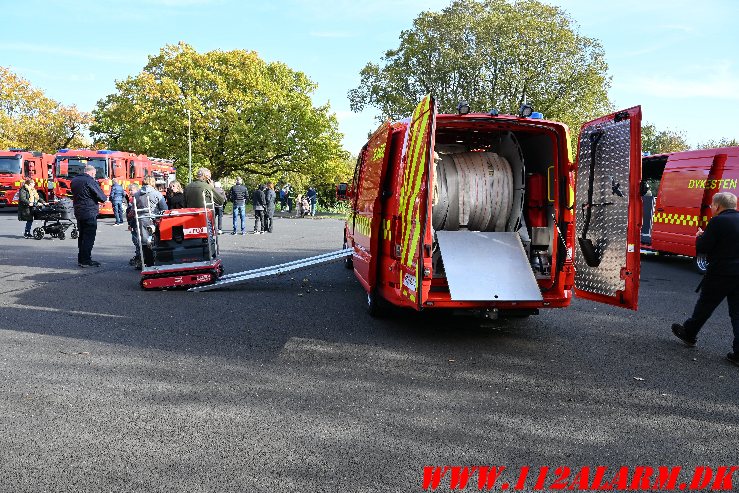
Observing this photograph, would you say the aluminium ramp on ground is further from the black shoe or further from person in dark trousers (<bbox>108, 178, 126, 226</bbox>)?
person in dark trousers (<bbox>108, 178, 126, 226</bbox>)

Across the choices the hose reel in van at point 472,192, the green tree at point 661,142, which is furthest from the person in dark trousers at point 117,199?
the green tree at point 661,142

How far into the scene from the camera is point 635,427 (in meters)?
3.86

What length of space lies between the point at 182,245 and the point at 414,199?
16.6 feet

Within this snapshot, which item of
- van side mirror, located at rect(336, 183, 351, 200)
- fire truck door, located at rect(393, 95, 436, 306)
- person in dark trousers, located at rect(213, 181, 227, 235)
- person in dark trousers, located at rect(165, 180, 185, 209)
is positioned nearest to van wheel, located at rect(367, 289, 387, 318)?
fire truck door, located at rect(393, 95, 436, 306)

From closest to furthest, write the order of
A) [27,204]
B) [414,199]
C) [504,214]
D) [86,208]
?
1. [414,199]
2. [504,214]
3. [86,208]
4. [27,204]

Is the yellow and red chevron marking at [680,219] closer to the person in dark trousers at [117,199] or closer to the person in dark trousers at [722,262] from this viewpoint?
the person in dark trousers at [722,262]

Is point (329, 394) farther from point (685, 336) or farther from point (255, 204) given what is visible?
point (255, 204)

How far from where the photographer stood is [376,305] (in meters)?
6.95

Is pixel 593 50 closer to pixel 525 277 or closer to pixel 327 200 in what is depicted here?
pixel 327 200

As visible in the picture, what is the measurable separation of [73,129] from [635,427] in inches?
2387

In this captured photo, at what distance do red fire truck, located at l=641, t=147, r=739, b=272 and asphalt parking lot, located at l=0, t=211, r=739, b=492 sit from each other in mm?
4323

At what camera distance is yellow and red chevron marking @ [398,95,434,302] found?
5.29 m

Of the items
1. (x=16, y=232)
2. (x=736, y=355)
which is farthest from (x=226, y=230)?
(x=736, y=355)

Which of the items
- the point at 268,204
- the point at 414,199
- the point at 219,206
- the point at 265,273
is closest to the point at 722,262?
the point at 414,199
